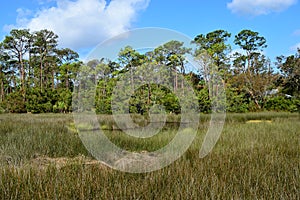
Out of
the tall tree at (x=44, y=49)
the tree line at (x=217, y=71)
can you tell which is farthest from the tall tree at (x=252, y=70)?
the tall tree at (x=44, y=49)

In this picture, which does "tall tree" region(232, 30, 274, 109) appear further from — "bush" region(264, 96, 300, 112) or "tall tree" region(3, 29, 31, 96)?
"tall tree" region(3, 29, 31, 96)

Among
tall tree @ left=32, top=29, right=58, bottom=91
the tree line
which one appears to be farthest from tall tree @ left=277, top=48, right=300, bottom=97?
tall tree @ left=32, top=29, right=58, bottom=91

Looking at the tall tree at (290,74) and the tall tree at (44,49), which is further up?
the tall tree at (44,49)

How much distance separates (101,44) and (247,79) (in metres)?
19.5

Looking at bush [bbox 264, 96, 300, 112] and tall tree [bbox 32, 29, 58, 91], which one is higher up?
tall tree [bbox 32, 29, 58, 91]

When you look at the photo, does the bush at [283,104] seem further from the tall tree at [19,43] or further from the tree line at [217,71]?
the tall tree at [19,43]

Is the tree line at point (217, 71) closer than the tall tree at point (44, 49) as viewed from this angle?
Yes

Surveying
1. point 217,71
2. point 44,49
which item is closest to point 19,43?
point 44,49

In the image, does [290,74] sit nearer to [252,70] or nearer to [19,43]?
[252,70]

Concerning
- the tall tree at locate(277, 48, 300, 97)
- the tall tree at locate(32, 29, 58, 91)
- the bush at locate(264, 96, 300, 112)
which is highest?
the tall tree at locate(32, 29, 58, 91)

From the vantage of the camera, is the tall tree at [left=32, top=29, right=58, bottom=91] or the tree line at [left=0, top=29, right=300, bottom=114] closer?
the tree line at [left=0, top=29, right=300, bottom=114]

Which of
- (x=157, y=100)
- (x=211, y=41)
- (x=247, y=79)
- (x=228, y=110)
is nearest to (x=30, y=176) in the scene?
(x=157, y=100)

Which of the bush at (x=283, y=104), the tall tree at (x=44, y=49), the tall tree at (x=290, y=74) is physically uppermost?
the tall tree at (x=44, y=49)

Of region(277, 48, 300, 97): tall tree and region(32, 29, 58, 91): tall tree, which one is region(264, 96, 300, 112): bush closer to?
region(277, 48, 300, 97): tall tree
